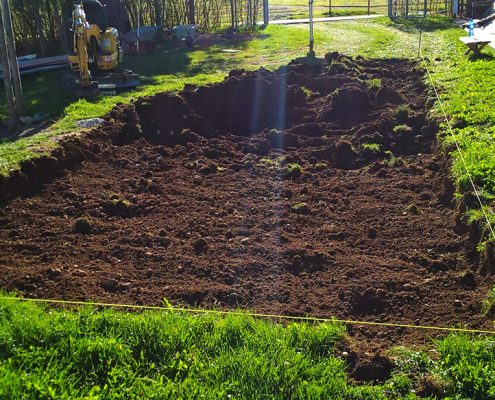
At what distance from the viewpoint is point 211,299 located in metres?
6.12

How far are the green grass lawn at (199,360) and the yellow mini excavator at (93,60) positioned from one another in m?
8.82

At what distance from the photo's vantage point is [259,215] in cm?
816

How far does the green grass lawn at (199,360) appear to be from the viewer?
4.61 meters

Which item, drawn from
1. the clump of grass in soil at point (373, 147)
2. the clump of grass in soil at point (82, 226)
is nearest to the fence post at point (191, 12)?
the clump of grass in soil at point (373, 147)

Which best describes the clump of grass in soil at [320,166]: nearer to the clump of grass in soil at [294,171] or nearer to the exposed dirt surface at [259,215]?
the exposed dirt surface at [259,215]

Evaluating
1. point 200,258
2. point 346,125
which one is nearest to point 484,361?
point 200,258

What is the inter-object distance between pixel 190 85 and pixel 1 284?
8.18 m

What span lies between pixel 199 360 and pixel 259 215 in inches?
133

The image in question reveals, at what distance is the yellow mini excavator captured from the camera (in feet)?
43.8

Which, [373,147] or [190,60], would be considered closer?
[373,147]

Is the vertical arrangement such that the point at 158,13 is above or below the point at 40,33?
above

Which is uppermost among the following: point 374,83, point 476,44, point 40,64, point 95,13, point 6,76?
point 95,13

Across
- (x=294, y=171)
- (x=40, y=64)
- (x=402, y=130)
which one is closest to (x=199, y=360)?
(x=294, y=171)

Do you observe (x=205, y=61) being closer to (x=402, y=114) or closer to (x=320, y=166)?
(x=402, y=114)
